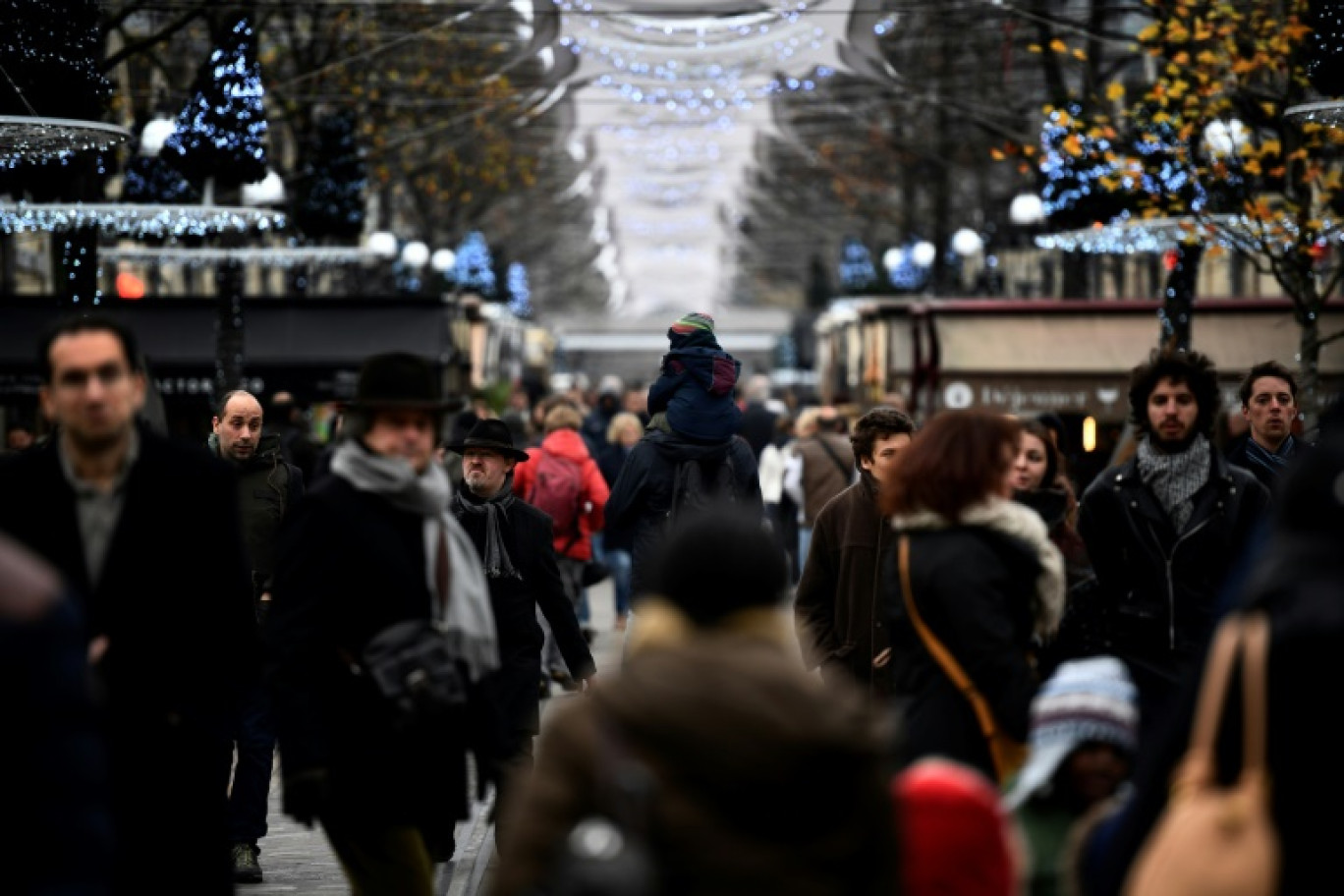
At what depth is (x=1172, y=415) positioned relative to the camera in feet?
26.0

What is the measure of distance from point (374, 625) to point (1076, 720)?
1952 millimetres

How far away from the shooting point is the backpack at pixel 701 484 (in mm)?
11117

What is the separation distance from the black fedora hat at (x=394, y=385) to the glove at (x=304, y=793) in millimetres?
938

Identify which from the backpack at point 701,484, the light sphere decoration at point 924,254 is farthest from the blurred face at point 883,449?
the light sphere decoration at point 924,254

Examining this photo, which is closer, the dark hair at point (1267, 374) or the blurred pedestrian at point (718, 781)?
the blurred pedestrian at point (718, 781)

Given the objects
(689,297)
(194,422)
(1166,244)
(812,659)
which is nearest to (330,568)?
(812,659)

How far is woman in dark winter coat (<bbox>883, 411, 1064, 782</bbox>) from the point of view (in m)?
6.31

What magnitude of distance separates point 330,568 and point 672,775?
2.54 m

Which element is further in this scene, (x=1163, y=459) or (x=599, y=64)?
(x=599, y=64)

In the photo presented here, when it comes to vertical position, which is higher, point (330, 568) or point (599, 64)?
point (599, 64)

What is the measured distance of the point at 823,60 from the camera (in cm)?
2878

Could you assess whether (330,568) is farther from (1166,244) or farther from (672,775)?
(1166,244)

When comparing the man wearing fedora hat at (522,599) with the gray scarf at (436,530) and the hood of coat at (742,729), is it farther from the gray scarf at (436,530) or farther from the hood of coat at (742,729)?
the hood of coat at (742,729)

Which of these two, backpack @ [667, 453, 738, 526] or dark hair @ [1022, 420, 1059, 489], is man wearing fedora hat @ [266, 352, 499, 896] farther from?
backpack @ [667, 453, 738, 526]
